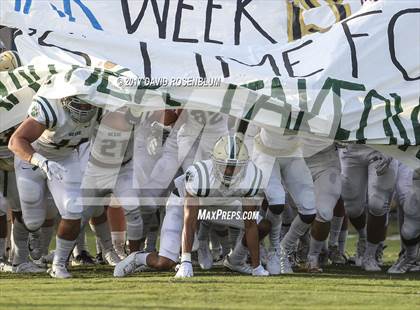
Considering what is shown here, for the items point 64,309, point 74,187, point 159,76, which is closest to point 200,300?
point 64,309

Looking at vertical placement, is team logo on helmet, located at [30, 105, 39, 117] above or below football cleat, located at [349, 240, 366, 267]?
above

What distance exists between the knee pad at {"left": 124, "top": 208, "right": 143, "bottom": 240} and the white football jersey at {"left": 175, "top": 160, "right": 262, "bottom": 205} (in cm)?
52

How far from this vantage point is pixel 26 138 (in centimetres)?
769

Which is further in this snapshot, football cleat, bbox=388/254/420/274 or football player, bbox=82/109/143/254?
football cleat, bbox=388/254/420/274

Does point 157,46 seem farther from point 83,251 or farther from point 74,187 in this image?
point 83,251

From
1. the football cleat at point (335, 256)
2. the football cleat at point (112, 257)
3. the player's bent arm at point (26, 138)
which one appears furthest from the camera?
the football cleat at point (335, 256)

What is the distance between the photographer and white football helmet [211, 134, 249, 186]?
25.8 feet

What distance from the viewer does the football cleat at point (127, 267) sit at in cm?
804

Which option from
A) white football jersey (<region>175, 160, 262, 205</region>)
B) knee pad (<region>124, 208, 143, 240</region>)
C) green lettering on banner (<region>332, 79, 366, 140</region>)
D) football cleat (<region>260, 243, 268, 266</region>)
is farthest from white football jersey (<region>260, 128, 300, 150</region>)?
knee pad (<region>124, 208, 143, 240</region>)

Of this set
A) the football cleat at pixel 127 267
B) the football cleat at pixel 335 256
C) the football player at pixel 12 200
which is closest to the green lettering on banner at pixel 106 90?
the football player at pixel 12 200

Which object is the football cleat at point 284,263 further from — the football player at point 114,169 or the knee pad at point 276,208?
the football player at point 114,169

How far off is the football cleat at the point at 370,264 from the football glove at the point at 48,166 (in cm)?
300

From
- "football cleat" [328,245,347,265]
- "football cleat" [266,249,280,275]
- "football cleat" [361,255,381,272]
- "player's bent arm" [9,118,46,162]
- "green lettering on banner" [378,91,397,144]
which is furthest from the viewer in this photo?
"football cleat" [328,245,347,265]
